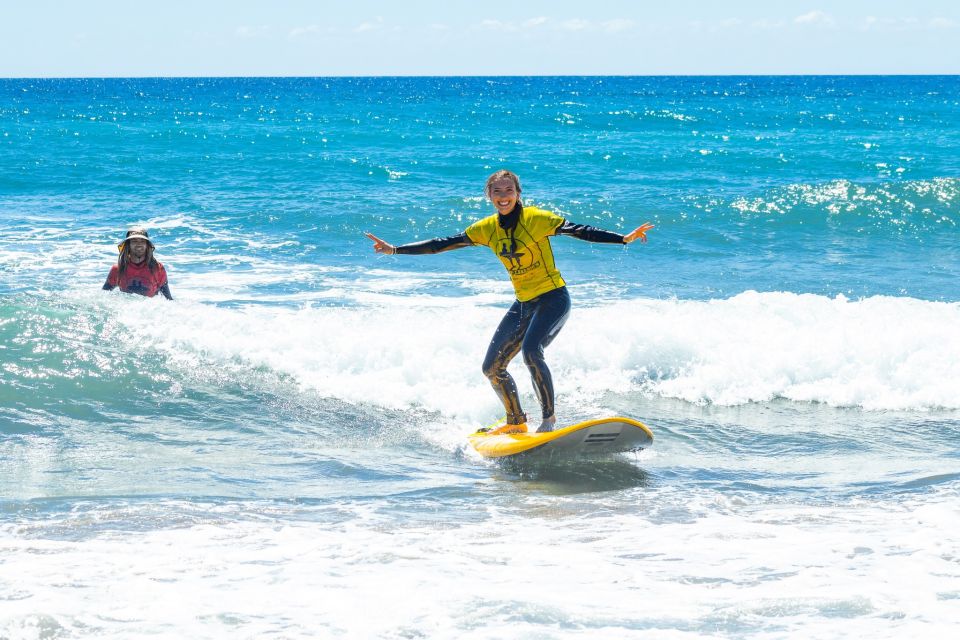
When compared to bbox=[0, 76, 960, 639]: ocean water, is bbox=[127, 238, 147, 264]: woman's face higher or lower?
higher

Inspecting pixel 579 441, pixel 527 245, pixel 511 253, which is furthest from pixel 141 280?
pixel 579 441

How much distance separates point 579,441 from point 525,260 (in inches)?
51.3

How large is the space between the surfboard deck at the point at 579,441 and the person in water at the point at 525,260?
182 millimetres

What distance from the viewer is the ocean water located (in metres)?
4.59

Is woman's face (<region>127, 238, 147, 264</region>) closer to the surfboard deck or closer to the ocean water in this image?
the ocean water

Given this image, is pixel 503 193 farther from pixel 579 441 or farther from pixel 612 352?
pixel 612 352

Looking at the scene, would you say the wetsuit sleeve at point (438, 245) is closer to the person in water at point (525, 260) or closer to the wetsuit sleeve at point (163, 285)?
the person in water at point (525, 260)

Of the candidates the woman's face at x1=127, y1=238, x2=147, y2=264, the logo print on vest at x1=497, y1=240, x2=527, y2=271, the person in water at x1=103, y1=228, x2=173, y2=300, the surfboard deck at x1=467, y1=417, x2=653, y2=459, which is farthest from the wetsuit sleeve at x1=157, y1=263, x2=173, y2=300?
the logo print on vest at x1=497, y1=240, x2=527, y2=271

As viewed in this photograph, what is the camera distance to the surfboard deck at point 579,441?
22.6 ft

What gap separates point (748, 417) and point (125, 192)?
1993 centimetres

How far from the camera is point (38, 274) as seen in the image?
1481cm

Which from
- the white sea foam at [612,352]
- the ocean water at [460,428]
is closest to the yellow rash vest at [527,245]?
the ocean water at [460,428]

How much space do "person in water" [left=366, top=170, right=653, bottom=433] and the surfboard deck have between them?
0.18 meters

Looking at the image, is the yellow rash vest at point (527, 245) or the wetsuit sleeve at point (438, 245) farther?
the wetsuit sleeve at point (438, 245)
